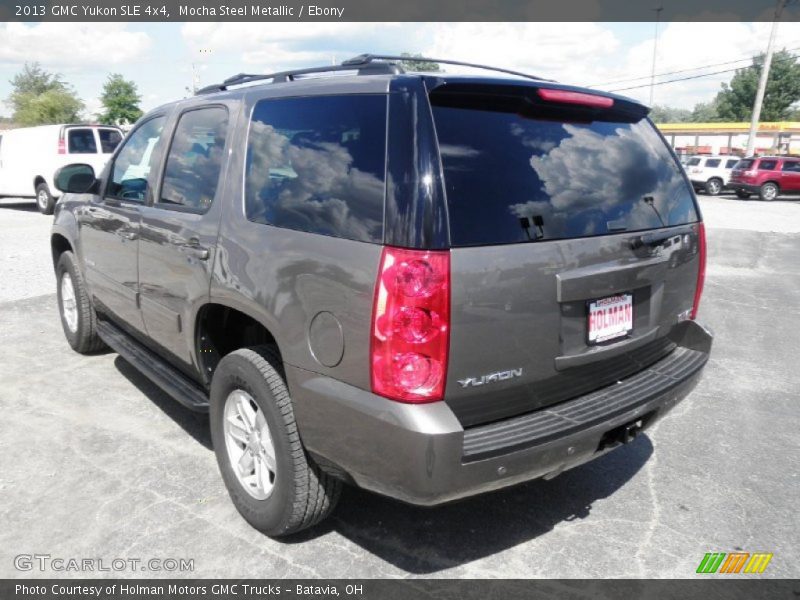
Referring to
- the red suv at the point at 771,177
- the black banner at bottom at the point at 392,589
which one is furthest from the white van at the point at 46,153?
the red suv at the point at 771,177

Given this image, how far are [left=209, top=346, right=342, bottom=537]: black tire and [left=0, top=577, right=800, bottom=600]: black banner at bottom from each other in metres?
0.27

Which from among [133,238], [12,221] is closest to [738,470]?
[133,238]

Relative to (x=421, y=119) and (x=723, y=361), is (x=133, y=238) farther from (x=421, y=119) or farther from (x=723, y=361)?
(x=723, y=361)

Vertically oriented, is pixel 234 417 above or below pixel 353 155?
below

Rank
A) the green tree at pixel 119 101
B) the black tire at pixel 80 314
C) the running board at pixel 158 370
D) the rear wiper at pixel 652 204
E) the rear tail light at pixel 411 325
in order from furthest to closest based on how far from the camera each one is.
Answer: the green tree at pixel 119 101, the black tire at pixel 80 314, the running board at pixel 158 370, the rear wiper at pixel 652 204, the rear tail light at pixel 411 325

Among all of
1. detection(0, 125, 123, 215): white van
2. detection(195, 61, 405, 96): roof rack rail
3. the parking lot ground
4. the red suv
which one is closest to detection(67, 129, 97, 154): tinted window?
detection(0, 125, 123, 215): white van

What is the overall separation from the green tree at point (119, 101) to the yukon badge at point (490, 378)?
42.9 metres

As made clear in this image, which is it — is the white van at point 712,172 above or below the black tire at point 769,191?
above

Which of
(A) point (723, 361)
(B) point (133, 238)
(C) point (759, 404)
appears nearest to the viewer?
(B) point (133, 238)

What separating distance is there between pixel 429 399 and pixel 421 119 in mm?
980

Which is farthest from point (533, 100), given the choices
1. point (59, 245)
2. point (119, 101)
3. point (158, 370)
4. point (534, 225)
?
point (119, 101)

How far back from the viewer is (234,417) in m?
3.06

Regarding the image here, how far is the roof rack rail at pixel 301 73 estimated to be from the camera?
101 inches

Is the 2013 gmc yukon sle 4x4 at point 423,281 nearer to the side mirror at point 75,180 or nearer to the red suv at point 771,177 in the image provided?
the side mirror at point 75,180
